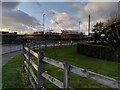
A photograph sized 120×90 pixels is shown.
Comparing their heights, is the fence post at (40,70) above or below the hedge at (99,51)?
above

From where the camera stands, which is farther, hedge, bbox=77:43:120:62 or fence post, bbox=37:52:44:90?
hedge, bbox=77:43:120:62

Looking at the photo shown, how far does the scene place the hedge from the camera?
18688 mm

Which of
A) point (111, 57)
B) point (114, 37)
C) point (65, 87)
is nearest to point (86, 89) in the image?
point (65, 87)

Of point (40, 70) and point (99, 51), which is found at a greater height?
point (40, 70)

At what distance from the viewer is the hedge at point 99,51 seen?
18.7 meters

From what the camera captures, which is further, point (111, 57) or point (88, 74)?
point (111, 57)

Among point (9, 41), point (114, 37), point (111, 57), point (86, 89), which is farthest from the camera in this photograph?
point (9, 41)

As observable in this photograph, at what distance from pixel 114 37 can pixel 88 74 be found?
12011mm

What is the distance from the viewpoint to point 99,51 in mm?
20609

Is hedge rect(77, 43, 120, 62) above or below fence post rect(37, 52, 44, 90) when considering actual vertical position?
below

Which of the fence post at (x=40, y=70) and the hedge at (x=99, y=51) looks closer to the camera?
the fence post at (x=40, y=70)

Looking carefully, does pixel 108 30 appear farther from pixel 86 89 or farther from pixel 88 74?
pixel 88 74

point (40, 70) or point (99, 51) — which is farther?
point (99, 51)

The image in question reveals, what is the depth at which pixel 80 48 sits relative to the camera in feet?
84.6
